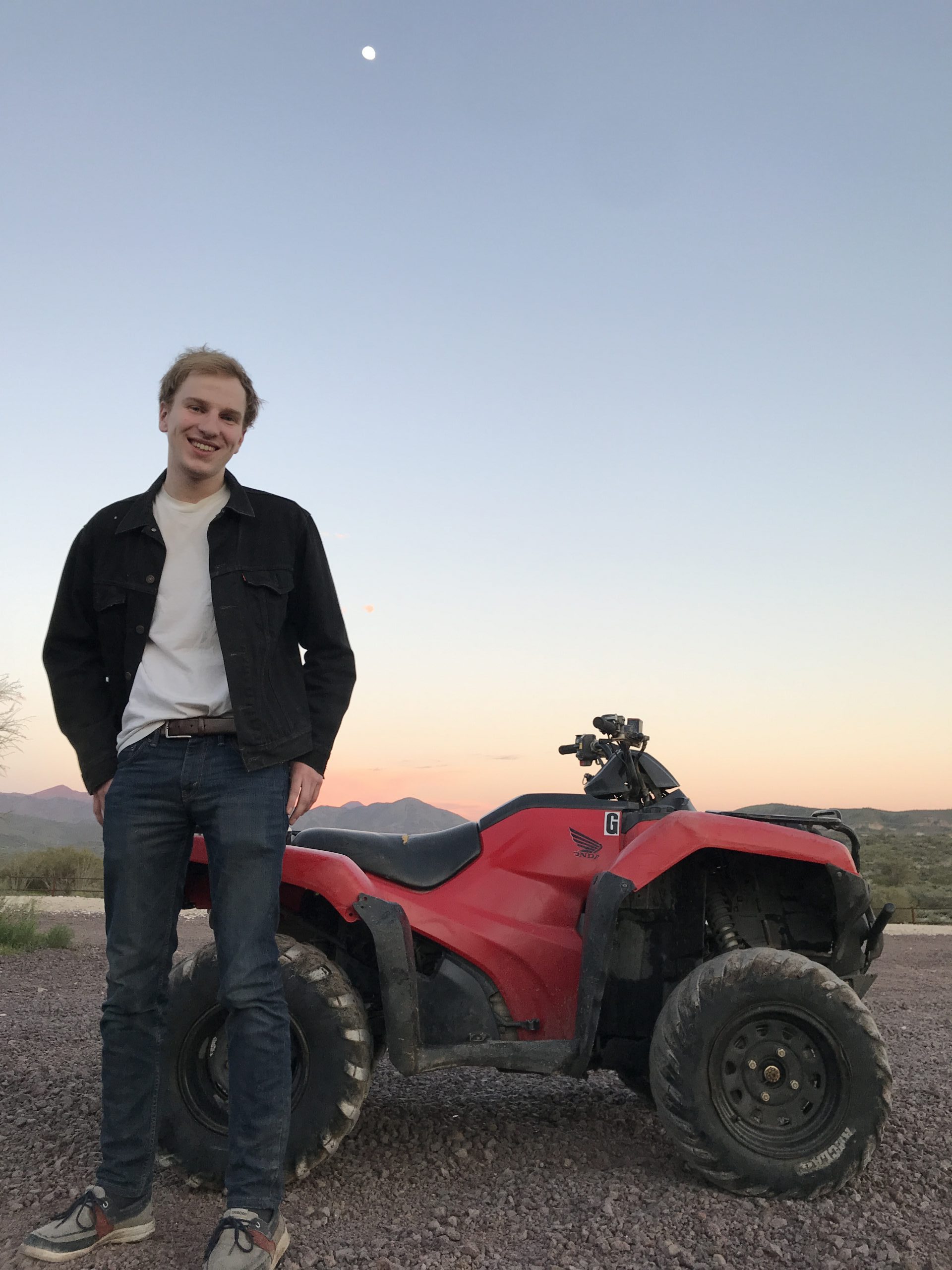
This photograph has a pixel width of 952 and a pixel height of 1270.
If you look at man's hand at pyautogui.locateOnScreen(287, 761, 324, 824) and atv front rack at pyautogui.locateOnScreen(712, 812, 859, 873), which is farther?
atv front rack at pyautogui.locateOnScreen(712, 812, 859, 873)

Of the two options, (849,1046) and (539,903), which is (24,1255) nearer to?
(539,903)

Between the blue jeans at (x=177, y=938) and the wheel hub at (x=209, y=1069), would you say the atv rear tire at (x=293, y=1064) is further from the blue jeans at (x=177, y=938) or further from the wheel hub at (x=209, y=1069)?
the blue jeans at (x=177, y=938)

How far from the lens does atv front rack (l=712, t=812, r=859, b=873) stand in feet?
13.8

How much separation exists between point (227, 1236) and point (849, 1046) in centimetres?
218

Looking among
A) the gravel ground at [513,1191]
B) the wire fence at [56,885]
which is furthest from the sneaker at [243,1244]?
the wire fence at [56,885]

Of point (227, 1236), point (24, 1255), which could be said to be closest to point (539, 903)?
point (227, 1236)

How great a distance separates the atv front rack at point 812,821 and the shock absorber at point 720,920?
31 centimetres

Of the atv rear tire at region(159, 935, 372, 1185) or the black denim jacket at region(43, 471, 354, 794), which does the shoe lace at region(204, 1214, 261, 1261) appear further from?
the black denim jacket at region(43, 471, 354, 794)

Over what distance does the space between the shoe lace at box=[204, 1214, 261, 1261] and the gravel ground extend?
20 centimetres

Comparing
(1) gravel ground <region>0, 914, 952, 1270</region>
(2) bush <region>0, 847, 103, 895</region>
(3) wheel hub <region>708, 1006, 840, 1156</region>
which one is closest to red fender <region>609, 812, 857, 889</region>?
(3) wheel hub <region>708, 1006, 840, 1156</region>

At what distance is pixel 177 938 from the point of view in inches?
121

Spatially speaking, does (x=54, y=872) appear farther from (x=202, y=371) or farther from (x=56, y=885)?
(x=202, y=371)

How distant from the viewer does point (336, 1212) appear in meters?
3.43

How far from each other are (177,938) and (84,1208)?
2.76 feet
